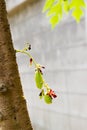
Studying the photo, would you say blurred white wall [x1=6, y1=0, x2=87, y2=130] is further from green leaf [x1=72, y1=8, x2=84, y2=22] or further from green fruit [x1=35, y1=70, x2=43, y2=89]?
green fruit [x1=35, y1=70, x2=43, y2=89]

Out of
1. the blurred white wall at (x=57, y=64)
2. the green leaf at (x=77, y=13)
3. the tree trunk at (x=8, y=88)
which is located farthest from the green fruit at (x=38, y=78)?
the blurred white wall at (x=57, y=64)

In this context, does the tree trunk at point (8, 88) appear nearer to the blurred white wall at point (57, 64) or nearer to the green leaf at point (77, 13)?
the green leaf at point (77, 13)

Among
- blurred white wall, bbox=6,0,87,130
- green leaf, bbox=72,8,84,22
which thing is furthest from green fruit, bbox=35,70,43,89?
blurred white wall, bbox=6,0,87,130

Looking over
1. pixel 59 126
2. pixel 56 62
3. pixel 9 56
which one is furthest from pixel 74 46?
pixel 9 56

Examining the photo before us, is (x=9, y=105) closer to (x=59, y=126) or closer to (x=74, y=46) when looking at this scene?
(x=74, y=46)

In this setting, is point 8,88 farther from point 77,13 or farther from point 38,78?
point 77,13

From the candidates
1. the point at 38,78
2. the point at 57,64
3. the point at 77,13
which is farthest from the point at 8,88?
the point at 57,64
